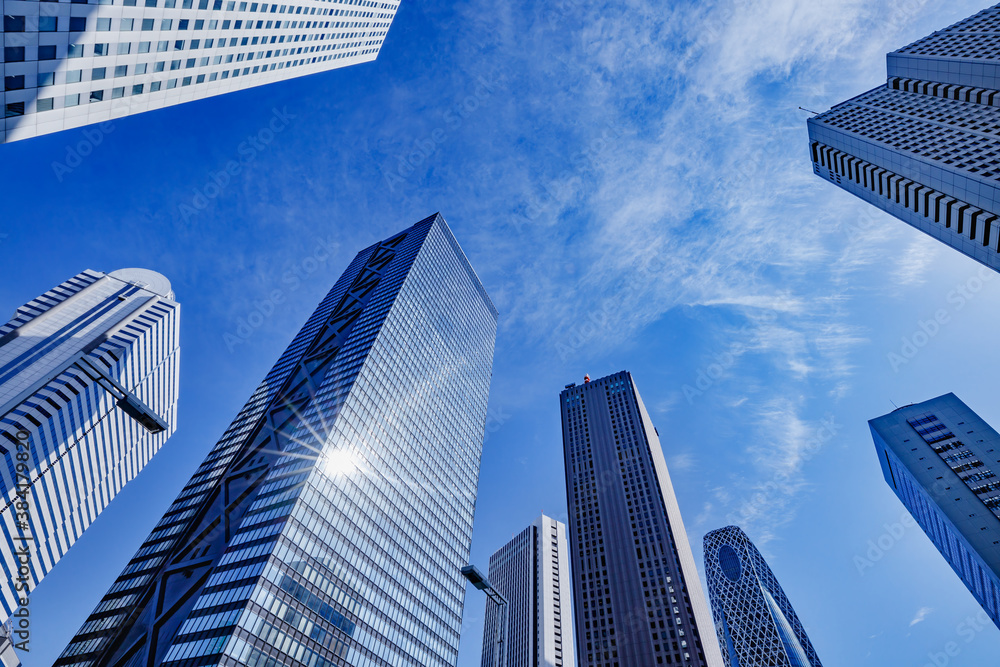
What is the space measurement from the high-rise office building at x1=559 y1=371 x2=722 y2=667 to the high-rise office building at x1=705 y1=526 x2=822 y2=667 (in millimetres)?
54280

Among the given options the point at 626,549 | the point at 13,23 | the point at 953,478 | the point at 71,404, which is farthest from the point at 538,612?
the point at 13,23

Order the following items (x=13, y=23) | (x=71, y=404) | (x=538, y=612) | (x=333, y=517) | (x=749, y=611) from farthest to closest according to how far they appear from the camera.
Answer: (x=538, y=612), (x=749, y=611), (x=71, y=404), (x=333, y=517), (x=13, y=23)

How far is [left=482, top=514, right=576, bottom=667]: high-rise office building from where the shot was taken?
163 meters

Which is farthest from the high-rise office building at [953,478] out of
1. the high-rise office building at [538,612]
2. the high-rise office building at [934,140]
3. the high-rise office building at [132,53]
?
the high-rise office building at [132,53]

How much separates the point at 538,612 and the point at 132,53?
179951mm

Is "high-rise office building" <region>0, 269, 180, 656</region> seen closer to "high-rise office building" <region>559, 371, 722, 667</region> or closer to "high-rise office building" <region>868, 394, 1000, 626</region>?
"high-rise office building" <region>559, 371, 722, 667</region>

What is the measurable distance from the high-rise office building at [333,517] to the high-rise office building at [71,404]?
34059 mm

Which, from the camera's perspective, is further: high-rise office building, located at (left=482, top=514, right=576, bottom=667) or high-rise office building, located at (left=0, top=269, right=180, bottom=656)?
high-rise office building, located at (left=482, top=514, right=576, bottom=667)

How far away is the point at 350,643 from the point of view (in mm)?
66938

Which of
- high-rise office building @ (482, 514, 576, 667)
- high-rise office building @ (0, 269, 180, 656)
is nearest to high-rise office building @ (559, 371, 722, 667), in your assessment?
high-rise office building @ (482, 514, 576, 667)

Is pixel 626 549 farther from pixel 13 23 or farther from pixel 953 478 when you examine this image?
pixel 13 23

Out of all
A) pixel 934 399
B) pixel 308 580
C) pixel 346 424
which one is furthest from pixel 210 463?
pixel 934 399

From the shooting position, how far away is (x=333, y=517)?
7344 cm

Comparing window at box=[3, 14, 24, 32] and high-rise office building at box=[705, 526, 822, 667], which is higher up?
high-rise office building at box=[705, 526, 822, 667]
